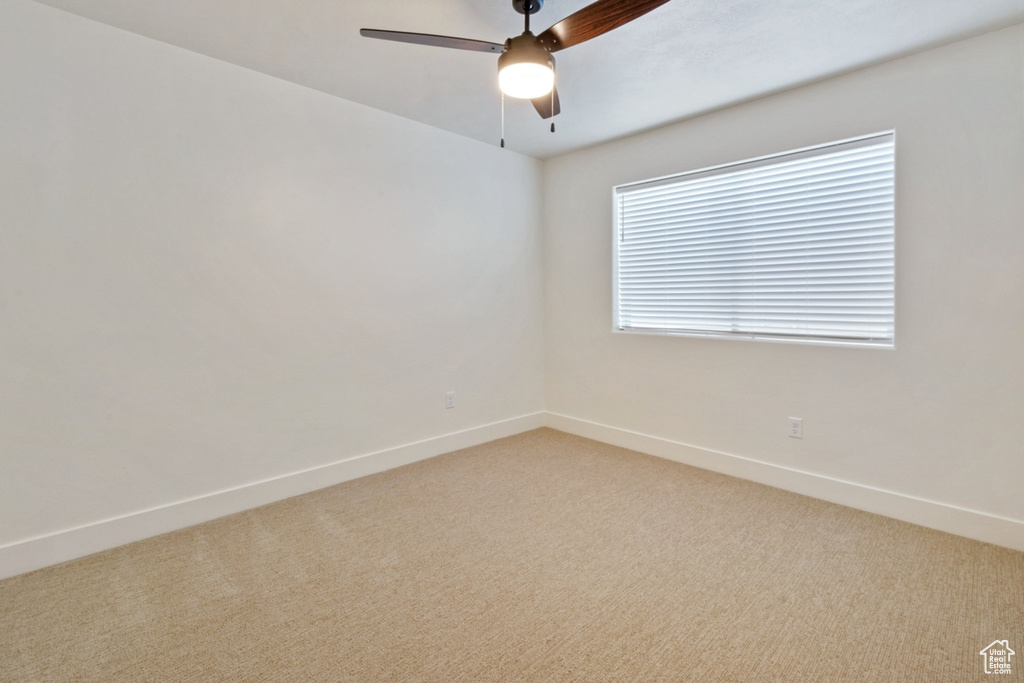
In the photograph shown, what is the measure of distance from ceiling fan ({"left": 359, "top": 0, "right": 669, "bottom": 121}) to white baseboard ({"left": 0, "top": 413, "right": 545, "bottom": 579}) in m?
2.45

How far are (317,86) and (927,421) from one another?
3.87 metres

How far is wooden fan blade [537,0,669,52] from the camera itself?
157 cm

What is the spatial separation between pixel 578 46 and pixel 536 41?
767 mm

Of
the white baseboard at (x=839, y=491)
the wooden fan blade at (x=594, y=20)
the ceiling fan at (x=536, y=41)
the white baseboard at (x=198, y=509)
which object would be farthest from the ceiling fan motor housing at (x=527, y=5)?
the white baseboard at (x=839, y=491)

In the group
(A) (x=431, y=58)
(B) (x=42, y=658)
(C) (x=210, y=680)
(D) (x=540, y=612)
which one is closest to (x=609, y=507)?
(D) (x=540, y=612)

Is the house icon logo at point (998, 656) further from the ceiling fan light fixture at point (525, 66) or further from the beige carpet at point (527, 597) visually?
the ceiling fan light fixture at point (525, 66)

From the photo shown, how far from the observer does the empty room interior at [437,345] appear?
5.85 ft

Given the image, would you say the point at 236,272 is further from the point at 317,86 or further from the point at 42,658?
the point at 42,658

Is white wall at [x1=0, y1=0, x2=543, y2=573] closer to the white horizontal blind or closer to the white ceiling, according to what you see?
the white ceiling

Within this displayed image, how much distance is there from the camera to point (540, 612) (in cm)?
185

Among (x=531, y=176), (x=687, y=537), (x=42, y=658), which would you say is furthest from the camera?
(x=531, y=176)

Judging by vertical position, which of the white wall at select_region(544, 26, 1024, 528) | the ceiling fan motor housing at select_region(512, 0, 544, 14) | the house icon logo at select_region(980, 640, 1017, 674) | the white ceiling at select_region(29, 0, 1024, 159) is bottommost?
the house icon logo at select_region(980, 640, 1017, 674)

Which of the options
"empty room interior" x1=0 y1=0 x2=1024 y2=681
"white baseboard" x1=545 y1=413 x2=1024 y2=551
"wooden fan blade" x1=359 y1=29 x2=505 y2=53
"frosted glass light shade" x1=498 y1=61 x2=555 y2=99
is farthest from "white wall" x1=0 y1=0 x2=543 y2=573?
"frosted glass light shade" x1=498 y1=61 x2=555 y2=99

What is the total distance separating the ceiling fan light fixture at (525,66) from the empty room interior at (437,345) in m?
0.02
